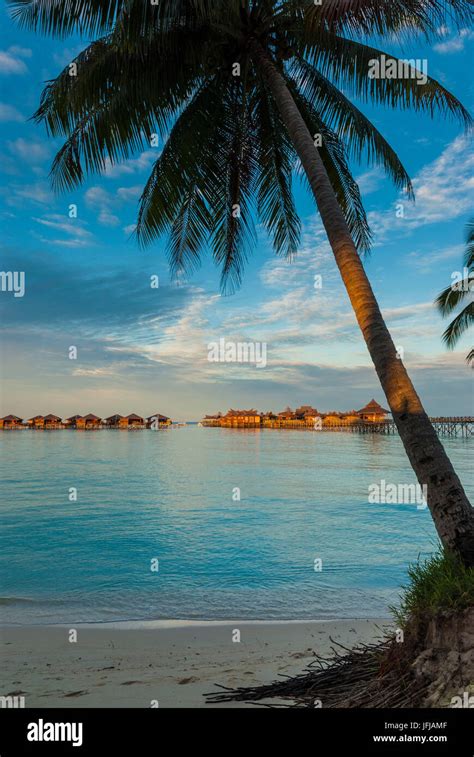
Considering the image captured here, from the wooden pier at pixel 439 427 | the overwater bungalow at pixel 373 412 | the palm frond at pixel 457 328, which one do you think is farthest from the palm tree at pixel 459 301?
the overwater bungalow at pixel 373 412

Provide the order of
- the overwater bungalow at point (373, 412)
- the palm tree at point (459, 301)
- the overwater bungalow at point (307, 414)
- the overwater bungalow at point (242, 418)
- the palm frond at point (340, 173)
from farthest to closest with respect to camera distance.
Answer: the overwater bungalow at point (242, 418) → the overwater bungalow at point (307, 414) → the overwater bungalow at point (373, 412) → the palm tree at point (459, 301) → the palm frond at point (340, 173)

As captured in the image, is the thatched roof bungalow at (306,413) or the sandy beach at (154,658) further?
the thatched roof bungalow at (306,413)

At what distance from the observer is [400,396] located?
185 inches

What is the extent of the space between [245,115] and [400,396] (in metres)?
7.65

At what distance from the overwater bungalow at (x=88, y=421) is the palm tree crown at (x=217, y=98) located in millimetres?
153749

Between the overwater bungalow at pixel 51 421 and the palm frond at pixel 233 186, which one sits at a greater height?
the palm frond at pixel 233 186

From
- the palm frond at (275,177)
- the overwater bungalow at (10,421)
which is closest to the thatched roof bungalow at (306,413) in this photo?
the overwater bungalow at (10,421)

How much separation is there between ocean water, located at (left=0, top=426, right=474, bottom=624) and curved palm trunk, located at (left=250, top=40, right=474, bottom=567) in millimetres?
6313

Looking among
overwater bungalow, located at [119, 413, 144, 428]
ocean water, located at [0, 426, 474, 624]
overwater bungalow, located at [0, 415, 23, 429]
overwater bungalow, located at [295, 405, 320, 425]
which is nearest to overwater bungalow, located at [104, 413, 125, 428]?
overwater bungalow, located at [119, 413, 144, 428]

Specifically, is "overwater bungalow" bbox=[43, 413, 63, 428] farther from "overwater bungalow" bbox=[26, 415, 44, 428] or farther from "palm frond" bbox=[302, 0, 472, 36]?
"palm frond" bbox=[302, 0, 472, 36]

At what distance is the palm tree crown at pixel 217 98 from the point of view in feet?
23.0

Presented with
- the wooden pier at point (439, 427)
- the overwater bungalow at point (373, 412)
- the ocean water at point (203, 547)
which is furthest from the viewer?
the overwater bungalow at point (373, 412)

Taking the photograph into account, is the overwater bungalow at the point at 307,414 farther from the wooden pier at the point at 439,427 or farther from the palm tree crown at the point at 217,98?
the palm tree crown at the point at 217,98

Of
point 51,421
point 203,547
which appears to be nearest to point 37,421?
point 51,421
